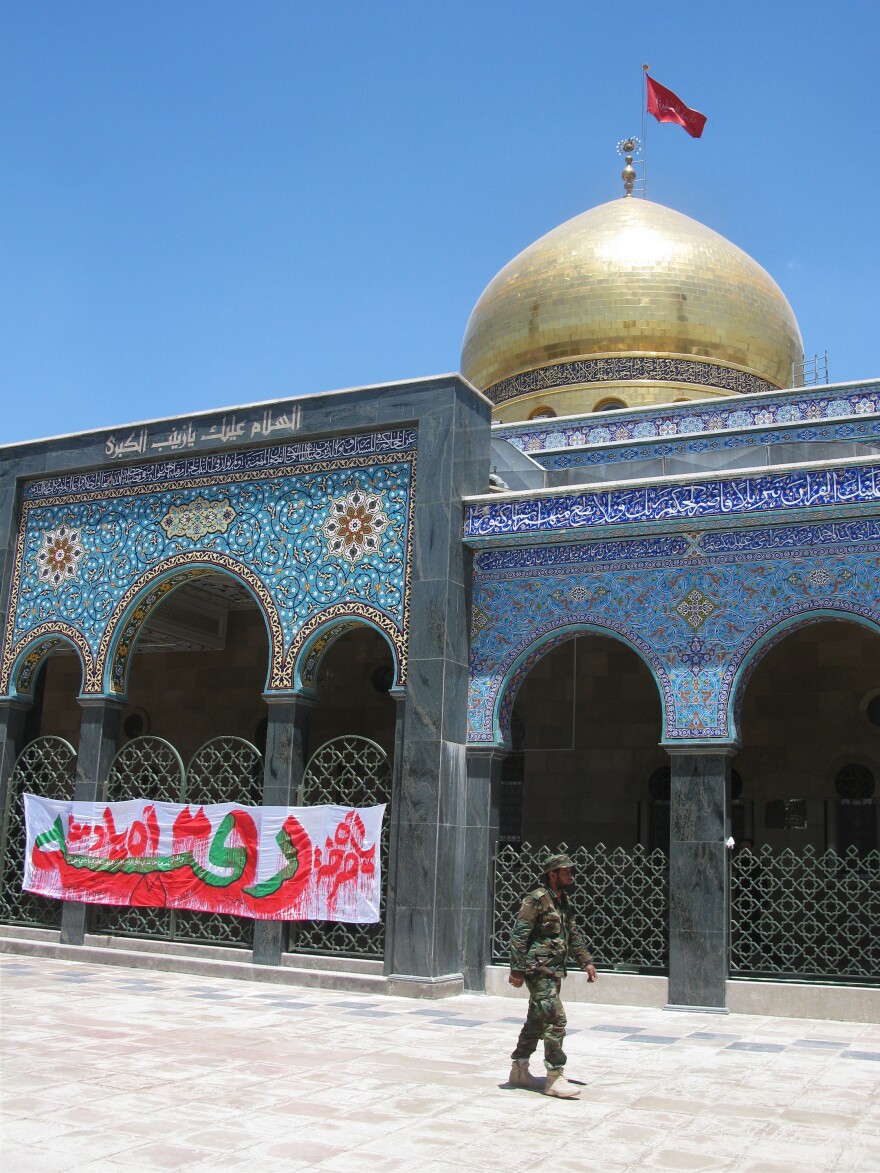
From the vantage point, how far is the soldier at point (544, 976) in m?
6.05

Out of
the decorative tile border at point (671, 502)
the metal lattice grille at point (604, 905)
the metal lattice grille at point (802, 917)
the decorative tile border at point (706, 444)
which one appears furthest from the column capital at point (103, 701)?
the metal lattice grille at point (802, 917)

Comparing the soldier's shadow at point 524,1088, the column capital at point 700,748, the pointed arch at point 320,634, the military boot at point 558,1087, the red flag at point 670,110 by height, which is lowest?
the soldier's shadow at point 524,1088

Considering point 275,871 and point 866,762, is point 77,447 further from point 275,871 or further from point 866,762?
point 866,762

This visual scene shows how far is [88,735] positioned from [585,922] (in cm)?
505

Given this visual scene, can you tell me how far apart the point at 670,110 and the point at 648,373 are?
5.45 meters

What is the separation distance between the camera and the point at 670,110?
20.2 meters

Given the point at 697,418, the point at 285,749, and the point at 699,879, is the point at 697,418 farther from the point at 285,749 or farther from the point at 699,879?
the point at 699,879

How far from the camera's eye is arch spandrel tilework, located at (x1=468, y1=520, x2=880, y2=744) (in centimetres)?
949

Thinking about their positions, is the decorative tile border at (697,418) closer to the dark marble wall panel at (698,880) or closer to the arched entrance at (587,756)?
the arched entrance at (587,756)

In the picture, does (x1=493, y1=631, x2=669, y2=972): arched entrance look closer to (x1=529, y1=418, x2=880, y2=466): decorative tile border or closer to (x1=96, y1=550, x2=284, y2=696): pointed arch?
(x1=529, y1=418, x2=880, y2=466): decorative tile border

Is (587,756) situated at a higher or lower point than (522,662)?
lower

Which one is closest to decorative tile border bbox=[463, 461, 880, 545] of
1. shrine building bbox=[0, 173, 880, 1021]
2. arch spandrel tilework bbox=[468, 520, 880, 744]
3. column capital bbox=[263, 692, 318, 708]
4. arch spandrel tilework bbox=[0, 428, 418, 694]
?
shrine building bbox=[0, 173, 880, 1021]

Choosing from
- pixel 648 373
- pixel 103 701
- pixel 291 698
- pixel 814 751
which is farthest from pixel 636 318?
pixel 103 701

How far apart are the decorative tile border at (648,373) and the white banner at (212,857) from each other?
9.15 metres
